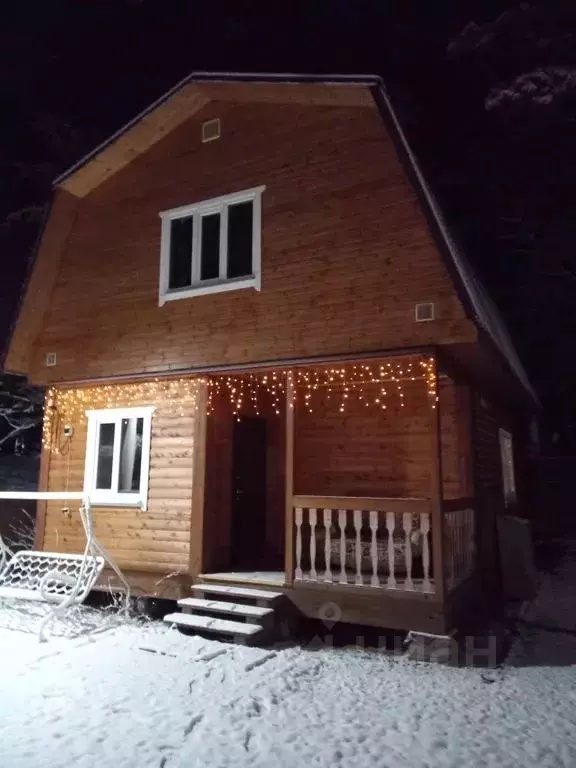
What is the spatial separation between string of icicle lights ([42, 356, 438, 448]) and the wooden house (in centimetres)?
4

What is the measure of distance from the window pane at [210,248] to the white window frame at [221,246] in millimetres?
64

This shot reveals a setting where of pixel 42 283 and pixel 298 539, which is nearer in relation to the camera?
pixel 298 539

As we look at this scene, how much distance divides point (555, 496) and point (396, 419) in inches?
296

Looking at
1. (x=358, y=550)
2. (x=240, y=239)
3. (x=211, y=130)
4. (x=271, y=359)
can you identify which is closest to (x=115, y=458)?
(x=271, y=359)

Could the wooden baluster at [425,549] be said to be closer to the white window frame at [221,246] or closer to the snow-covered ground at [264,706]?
the snow-covered ground at [264,706]

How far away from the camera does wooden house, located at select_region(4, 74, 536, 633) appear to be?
23.0ft

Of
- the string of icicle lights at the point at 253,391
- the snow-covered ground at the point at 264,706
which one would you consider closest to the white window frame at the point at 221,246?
the string of icicle lights at the point at 253,391

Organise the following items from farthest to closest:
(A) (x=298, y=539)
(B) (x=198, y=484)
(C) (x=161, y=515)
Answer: (C) (x=161, y=515)
(B) (x=198, y=484)
(A) (x=298, y=539)

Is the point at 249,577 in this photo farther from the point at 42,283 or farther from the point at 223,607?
the point at 42,283

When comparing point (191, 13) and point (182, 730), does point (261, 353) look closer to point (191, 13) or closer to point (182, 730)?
point (182, 730)

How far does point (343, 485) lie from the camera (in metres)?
8.91

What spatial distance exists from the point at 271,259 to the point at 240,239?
30.0 inches

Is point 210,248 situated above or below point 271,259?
above

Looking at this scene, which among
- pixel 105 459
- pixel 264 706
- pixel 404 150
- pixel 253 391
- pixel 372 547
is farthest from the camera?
pixel 253 391
